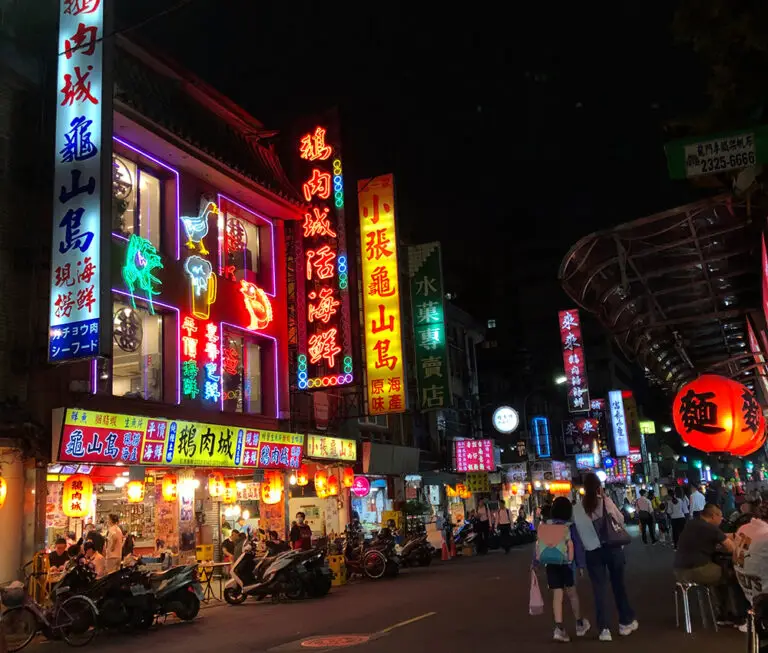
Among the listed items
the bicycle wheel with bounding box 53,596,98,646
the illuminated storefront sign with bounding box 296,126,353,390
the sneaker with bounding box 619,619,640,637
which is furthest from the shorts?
the illuminated storefront sign with bounding box 296,126,353,390

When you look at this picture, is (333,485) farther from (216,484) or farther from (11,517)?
(11,517)

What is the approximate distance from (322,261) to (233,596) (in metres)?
9.12

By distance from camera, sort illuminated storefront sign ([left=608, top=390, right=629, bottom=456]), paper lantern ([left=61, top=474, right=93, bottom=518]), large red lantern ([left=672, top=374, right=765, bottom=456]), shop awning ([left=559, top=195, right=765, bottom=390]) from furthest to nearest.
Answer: illuminated storefront sign ([left=608, top=390, right=629, bottom=456]), paper lantern ([left=61, top=474, right=93, bottom=518]), large red lantern ([left=672, top=374, right=765, bottom=456]), shop awning ([left=559, top=195, right=765, bottom=390])

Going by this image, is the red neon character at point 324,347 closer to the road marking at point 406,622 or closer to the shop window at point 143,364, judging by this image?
the shop window at point 143,364

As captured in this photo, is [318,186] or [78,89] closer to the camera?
[78,89]

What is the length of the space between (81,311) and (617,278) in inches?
357

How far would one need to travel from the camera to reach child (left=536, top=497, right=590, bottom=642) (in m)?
9.10

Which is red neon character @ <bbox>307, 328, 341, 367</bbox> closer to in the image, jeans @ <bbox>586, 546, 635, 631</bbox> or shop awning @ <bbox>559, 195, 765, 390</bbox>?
shop awning @ <bbox>559, 195, 765, 390</bbox>

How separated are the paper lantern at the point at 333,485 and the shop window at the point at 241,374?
3555 mm

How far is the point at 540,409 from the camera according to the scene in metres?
66.3

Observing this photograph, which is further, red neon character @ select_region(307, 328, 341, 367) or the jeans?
red neon character @ select_region(307, 328, 341, 367)

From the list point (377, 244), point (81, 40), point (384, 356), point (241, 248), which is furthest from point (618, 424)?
point (81, 40)

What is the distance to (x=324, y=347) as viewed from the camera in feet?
65.9

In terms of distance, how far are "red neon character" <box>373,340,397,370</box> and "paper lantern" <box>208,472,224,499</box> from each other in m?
5.75
